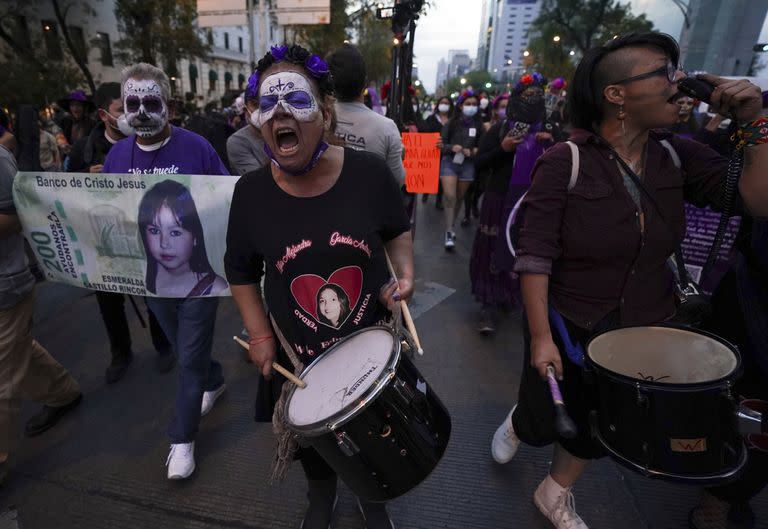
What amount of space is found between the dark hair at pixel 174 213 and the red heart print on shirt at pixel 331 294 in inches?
48.7

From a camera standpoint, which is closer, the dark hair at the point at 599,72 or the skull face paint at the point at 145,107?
the dark hair at the point at 599,72

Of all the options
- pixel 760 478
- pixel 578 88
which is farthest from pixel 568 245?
pixel 760 478

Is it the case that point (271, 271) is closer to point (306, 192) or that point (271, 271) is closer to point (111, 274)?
point (306, 192)

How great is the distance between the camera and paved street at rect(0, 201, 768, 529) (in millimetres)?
2244

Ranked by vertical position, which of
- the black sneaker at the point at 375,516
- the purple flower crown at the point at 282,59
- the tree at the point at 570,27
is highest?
the tree at the point at 570,27

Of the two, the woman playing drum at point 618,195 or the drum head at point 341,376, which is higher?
the woman playing drum at point 618,195

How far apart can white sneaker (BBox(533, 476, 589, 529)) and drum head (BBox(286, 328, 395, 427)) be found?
4.09 ft

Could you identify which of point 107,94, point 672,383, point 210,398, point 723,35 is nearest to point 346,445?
point 672,383

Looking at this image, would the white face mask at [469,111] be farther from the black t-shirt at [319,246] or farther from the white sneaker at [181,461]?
the white sneaker at [181,461]

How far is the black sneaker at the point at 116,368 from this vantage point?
3.36m

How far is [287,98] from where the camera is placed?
1524mm

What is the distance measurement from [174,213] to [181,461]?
137 cm

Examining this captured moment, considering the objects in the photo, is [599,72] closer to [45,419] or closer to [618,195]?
[618,195]

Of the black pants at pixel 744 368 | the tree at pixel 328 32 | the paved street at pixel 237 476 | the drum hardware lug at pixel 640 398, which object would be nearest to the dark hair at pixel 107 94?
the paved street at pixel 237 476
